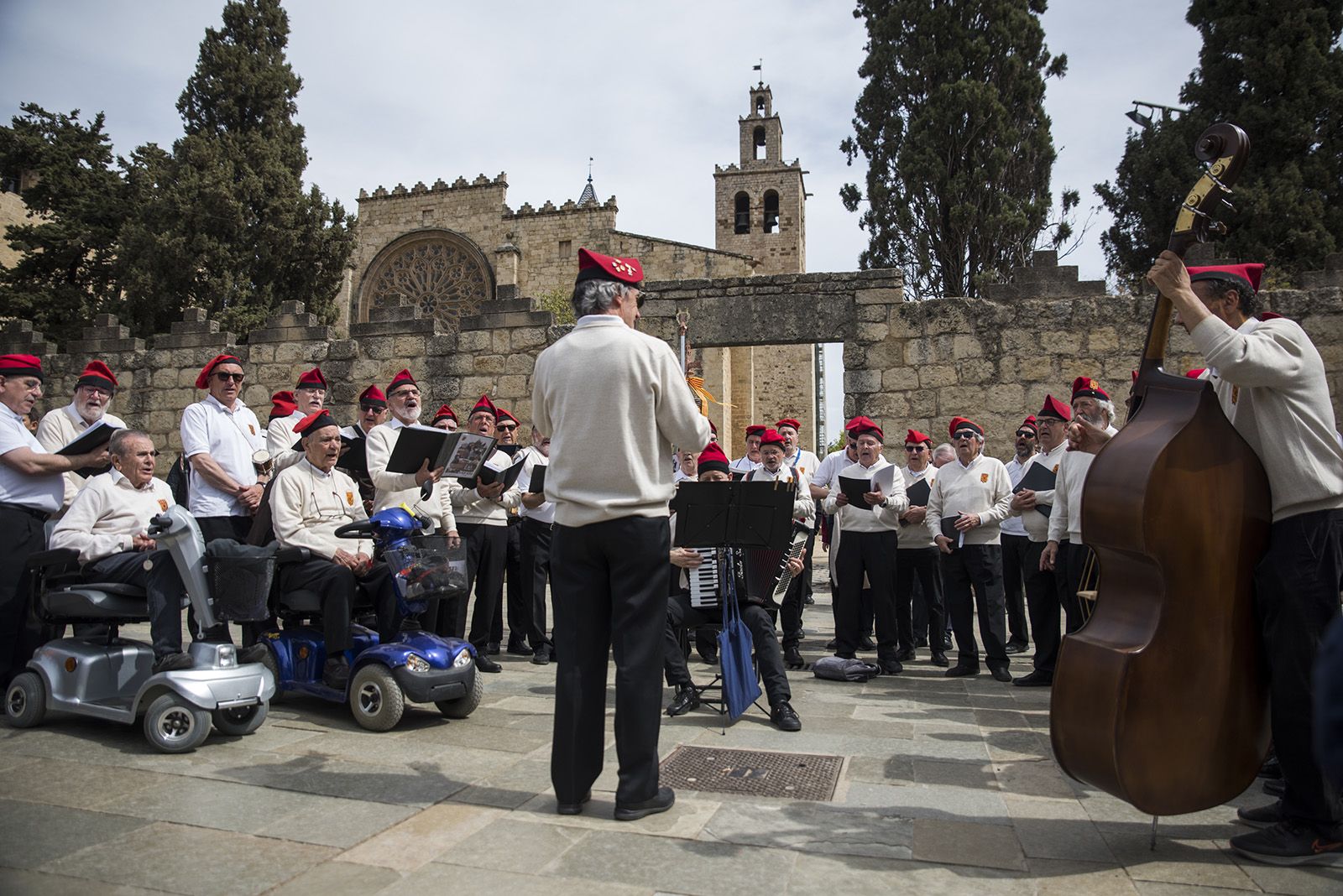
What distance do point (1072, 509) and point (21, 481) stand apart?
245 inches

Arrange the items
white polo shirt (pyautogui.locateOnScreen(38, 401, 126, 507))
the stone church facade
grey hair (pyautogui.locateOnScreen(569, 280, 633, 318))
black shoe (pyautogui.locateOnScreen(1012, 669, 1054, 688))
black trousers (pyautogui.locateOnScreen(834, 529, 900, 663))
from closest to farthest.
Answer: grey hair (pyautogui.locateOnScreen(569, 280, 633, 318)) → white polo shirt (pyautogui.locateOnScreen(38, 401, 126, 507)) → black shoe (pyautogui.locateOnScreen(1012, 669, 1054, 688)) → black trousers (pyautogui.locateOnScreen(834, 529, 900, 663)) → the stone church facade

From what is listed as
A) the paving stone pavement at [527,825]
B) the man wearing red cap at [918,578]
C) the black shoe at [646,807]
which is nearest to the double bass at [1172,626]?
the paving stone pavement at [527,825]

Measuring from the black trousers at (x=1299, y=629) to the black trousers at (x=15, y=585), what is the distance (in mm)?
5512

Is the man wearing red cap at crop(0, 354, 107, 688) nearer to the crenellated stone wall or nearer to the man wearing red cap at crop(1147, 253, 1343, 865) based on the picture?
the man wearing red cap at crop(1147, 253, 1343, 865)

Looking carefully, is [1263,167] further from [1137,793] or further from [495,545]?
[1137,793]

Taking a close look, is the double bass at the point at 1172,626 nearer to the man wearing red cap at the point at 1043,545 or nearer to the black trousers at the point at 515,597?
the man wearing red cap at the point at 1043,545

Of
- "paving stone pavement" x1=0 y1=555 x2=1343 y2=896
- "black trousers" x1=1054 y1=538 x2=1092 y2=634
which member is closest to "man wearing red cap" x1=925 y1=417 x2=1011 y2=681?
"black trousers" x1=1054 y1=538 x2=1092 y2=634

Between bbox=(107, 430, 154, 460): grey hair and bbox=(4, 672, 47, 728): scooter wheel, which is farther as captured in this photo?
bbox=(107, 430, 154, 460): grey hair

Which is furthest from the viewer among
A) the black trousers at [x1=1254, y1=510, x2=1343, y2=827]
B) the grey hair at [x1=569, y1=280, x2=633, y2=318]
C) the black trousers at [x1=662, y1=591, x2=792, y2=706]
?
the black trousers at [x1=662, y1=591, x2=792, y2=706]

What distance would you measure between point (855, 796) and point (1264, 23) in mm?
18103

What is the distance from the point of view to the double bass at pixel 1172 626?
275 cm

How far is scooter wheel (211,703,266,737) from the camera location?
4.26 m

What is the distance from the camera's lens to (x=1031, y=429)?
Result: 8172 mm

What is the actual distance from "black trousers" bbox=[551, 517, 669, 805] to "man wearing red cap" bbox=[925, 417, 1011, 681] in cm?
384
